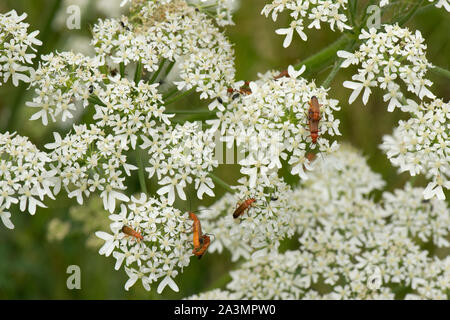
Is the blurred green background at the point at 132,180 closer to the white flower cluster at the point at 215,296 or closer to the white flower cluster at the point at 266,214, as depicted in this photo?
the white flower cluster at the point at 215,296

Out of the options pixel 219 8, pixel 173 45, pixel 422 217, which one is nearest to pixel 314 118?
pixel 173 45

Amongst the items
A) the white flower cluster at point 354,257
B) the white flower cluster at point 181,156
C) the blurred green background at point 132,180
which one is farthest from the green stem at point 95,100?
the white flower cluster at point 354,257

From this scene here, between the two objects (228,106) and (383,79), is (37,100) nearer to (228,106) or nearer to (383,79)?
(228,106)

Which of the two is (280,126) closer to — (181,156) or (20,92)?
(181,156)

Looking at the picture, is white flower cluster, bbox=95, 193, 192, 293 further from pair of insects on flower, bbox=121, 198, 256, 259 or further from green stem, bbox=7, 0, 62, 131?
green stem, bbox=7, 0, 62, 131

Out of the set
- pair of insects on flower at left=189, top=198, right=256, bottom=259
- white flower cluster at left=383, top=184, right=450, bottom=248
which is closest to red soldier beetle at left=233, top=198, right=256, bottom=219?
pair of insects on flower at left=189, top=198, right=256, bottom=259
